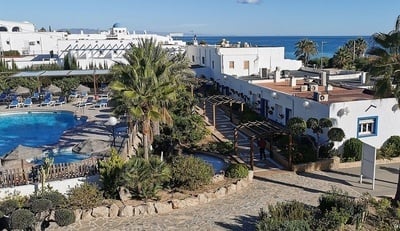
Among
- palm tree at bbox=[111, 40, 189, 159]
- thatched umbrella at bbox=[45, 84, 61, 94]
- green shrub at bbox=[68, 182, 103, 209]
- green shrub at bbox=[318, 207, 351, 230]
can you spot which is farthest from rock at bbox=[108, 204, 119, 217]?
thatched umbrella at bbox=[45, 84, 61, 94]

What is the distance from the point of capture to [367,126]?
24.8m

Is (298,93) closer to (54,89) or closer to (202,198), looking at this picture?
(202,198)

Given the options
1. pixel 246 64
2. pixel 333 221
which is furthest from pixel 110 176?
pixel 246 64

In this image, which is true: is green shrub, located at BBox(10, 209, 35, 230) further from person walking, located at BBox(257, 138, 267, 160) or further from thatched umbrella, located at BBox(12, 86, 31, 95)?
thatched umbrella, located at BBox(12, 86, 31, 95)

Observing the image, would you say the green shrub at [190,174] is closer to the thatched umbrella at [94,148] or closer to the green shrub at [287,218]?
the green shrub at [287,218]

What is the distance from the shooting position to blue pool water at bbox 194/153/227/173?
22706mm

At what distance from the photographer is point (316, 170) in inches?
876

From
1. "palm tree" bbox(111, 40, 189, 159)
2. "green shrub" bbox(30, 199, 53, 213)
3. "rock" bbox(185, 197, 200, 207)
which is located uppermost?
"palm tree" bbox(111, 40, 189, 159)

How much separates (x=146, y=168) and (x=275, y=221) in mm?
6252

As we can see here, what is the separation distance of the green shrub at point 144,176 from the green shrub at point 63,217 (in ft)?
9.25

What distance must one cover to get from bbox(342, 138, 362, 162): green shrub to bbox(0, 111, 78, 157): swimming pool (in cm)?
2073

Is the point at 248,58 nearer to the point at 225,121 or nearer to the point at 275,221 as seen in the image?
the point at 225,121

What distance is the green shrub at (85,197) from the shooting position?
16.4 m

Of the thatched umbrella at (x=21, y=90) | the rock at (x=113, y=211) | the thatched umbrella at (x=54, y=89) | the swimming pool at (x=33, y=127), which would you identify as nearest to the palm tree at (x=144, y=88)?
the rock at (x=113, y=211)
